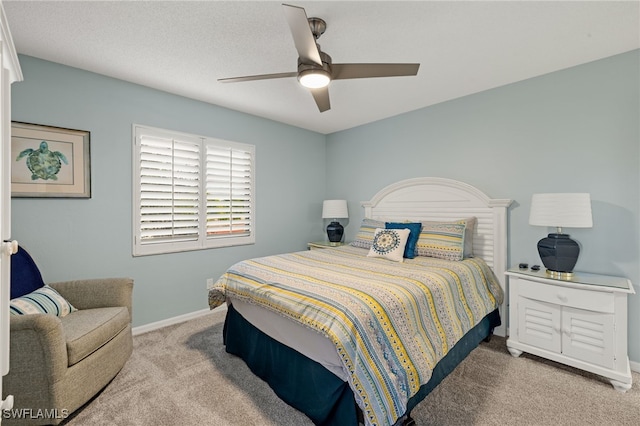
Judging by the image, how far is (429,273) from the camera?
229cm

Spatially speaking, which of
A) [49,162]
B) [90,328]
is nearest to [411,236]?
[90,328]

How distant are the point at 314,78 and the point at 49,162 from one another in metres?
2.40

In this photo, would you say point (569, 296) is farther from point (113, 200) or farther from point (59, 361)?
point (113, 200)

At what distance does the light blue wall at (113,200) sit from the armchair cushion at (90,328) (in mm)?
758

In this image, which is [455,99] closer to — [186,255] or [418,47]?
[418,47]

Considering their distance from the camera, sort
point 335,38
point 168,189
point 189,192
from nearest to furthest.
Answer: point 335,38
point 168,189
point 189,192

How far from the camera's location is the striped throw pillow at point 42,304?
1.90 metres

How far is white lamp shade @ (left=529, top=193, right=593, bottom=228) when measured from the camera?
7.49 ft

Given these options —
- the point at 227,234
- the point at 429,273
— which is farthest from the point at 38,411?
the point at 429,273

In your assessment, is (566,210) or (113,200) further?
(113,200)

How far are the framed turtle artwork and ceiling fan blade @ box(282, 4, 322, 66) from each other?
2.27 m

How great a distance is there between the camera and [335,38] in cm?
219

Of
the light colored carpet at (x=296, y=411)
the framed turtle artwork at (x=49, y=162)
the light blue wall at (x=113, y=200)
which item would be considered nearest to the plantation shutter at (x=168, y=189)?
the light blue wall at (x=113, y=200)

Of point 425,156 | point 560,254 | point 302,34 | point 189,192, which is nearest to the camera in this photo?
point 302,34
